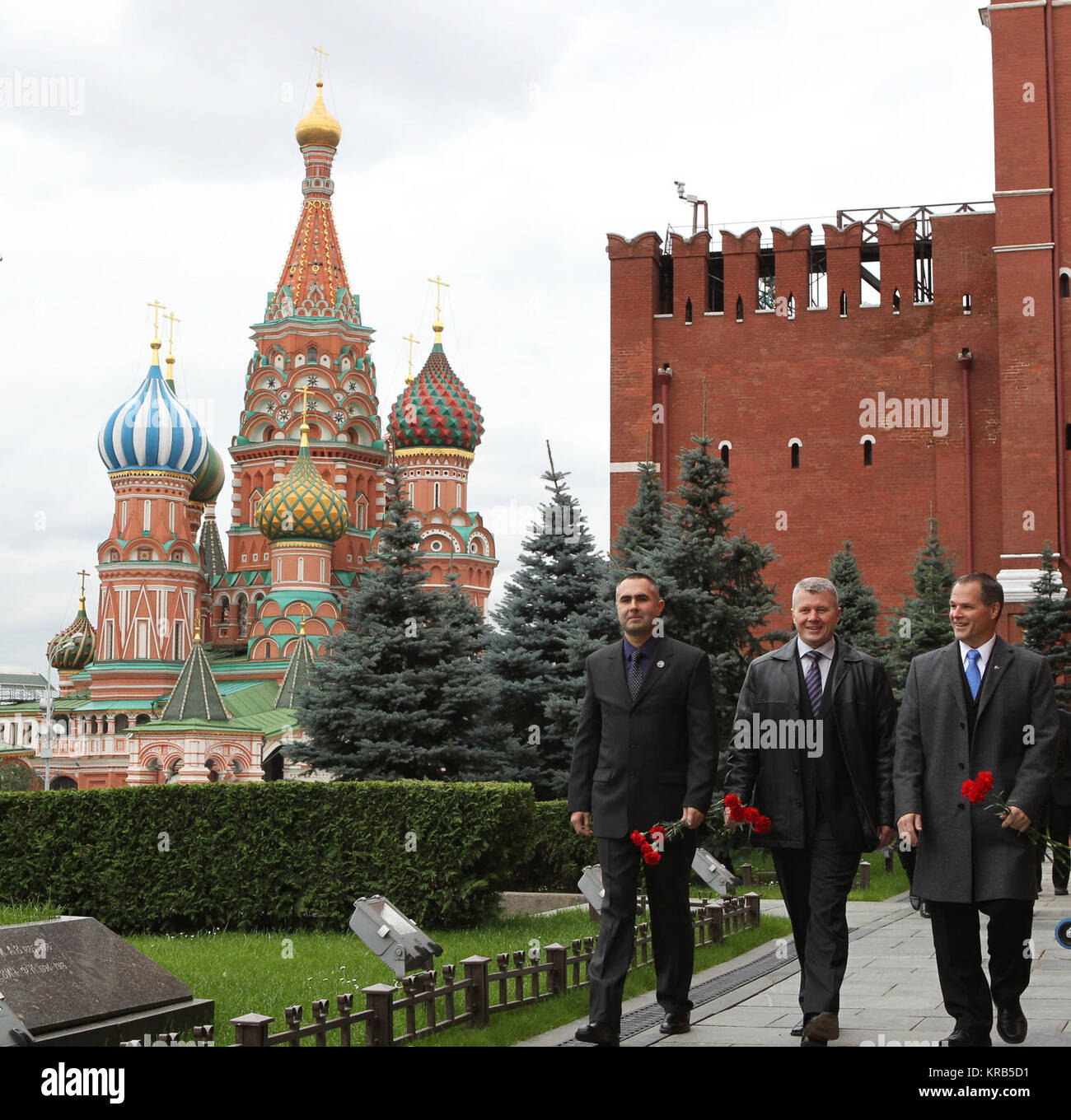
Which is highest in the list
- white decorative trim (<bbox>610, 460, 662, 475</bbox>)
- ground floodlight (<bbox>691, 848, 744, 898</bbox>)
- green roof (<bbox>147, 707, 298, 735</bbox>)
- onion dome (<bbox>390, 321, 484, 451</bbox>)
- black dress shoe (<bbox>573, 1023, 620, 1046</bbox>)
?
onion dome (<bbox>390, 321, 484, 451</bbox>)

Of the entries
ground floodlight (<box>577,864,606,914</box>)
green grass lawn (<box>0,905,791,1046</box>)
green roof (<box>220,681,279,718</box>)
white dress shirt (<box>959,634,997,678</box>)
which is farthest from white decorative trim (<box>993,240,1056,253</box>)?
green roof (<box>220,681,279,718</box>)

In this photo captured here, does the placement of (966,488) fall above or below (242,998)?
above

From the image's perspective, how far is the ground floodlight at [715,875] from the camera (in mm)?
10836

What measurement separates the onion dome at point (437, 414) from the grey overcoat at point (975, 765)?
173 ft

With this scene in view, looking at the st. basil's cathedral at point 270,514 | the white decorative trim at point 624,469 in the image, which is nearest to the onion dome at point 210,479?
the st. basil's cathedral at point 270,514

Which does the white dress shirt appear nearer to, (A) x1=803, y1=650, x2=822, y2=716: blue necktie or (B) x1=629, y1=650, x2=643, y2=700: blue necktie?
(A) x1=803, y1=650, x2=822, y2=716: blue necktie

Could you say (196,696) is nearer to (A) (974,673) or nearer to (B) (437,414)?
(B) (437,414)

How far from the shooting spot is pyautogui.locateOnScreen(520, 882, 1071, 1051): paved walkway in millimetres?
5969

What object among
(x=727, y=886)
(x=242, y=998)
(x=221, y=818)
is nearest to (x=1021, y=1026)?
(x=242, y=998)

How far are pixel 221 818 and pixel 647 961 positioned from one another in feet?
14.7

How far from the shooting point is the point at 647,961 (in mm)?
8172

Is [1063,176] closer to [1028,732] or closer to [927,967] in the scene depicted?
[927,967]

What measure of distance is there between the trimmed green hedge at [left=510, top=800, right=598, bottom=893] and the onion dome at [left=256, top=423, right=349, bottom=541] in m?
40.5
